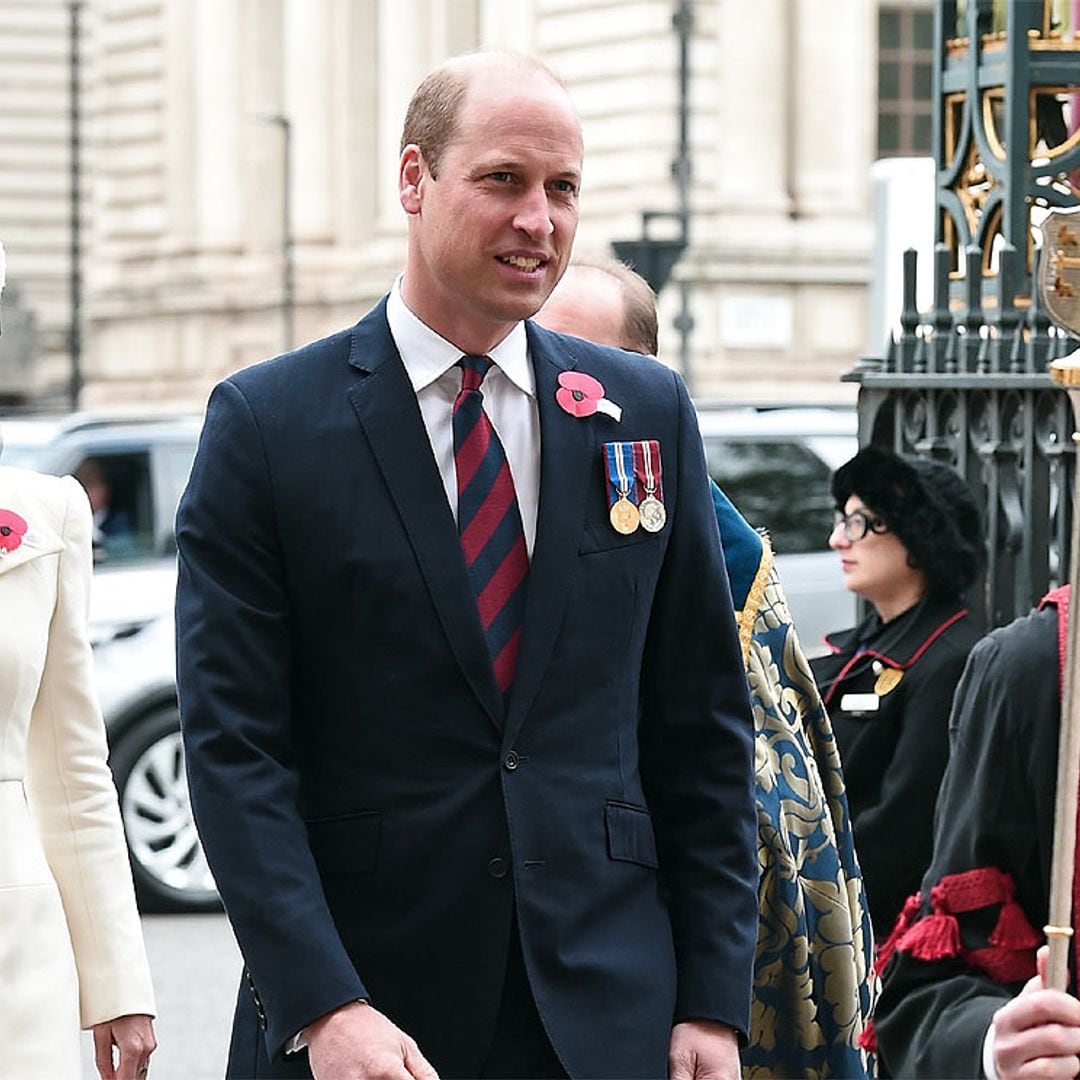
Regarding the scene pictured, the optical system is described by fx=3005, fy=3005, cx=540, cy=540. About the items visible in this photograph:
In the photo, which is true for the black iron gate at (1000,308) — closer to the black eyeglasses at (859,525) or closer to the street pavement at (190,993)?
the black eyeglasses at (859,525)

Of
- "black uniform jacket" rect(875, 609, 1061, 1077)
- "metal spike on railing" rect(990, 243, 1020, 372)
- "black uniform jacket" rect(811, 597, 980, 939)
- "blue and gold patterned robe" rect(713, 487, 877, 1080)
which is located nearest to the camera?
"black uniform jacket" rect(875, 609, 1061, 1077)

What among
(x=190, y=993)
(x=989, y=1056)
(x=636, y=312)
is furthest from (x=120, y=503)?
(x=989, y=1056)

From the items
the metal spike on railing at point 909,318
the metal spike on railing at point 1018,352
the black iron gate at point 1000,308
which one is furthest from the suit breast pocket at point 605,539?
the metal spike on railing at point 909,318

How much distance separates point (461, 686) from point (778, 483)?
9.14 meters

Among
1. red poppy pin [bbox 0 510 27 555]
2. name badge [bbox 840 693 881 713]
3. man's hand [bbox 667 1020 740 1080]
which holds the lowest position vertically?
name badge [bbox 840 693 881 713]

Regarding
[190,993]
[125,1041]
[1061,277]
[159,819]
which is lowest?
[190,993]

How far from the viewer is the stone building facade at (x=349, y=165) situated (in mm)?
36031

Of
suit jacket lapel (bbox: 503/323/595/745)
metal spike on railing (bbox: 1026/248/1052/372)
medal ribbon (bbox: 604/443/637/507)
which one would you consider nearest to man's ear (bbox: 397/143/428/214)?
suit jacket lapel (bbox: 503/323/595/745)

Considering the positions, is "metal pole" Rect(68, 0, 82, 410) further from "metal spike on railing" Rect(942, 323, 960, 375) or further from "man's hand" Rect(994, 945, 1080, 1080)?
"man's hand" Rect(994, 945, 1080, 1080)

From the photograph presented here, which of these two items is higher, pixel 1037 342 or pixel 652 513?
pixel 1037 342

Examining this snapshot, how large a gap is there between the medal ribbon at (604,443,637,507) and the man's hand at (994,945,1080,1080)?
0.87 m

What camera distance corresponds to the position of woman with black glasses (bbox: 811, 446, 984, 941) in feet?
Answer: 20.8

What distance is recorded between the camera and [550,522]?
12.2ft

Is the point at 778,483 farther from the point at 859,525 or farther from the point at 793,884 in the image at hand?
the point at 793,884
